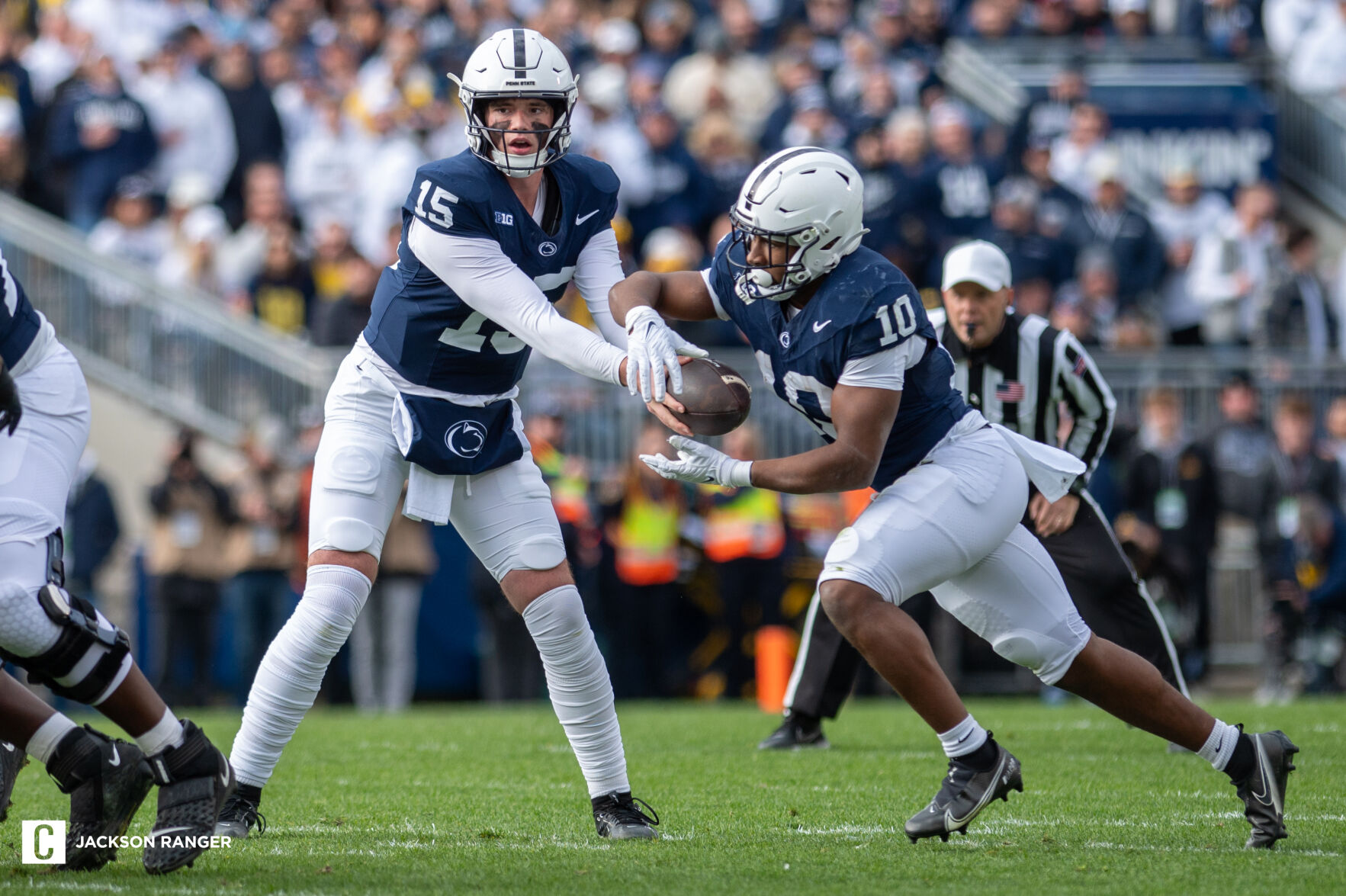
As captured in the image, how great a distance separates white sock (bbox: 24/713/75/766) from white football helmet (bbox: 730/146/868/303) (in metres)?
1.94

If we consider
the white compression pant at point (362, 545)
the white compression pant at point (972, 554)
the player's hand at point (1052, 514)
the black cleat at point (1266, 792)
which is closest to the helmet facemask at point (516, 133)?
the white compression pant at point (362, 545)

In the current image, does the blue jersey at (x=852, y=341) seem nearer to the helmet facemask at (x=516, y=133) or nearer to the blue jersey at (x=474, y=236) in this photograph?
the blue jersey at (x=474, y=236)

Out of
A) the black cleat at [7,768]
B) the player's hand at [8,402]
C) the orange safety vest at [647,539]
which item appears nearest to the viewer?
the player's hand at [8,402]

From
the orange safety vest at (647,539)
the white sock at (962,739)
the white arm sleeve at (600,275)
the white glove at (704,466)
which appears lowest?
the orange safety vest at (647,539)

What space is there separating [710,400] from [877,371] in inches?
16.1

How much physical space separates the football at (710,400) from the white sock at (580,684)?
0.61 meters

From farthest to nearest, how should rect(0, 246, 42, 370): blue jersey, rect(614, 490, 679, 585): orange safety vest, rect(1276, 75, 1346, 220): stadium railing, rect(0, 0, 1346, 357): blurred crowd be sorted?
rect(1276, 75, 1346, 220): stadium railing, rect(0, 0, 1346, 357): blurred crowd, rect(614, 490, 679, 585): orange safety vest, rect(0, 246, 42, 370): blue jersey

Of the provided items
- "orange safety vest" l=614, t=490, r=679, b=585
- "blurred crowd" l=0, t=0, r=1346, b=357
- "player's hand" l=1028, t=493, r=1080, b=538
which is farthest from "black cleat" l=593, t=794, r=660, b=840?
"blurred crowd" l=0, t=0, r=1346, b=357

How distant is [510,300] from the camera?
14.8ft

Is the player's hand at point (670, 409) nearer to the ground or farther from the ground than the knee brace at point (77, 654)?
farther from the ground

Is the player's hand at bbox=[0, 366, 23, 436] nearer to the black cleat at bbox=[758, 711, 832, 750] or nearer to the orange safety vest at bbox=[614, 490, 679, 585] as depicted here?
the black cleat at bbox=[758, 711, 832, 750]

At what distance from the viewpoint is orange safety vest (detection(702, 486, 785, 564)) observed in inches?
423

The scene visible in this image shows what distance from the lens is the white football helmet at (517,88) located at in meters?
4.63

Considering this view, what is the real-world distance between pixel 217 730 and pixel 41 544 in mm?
4198
